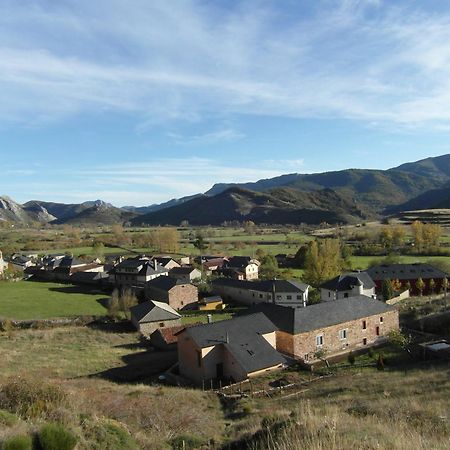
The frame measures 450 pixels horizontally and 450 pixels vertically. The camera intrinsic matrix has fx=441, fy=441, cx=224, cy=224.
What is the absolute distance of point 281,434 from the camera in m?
8.24

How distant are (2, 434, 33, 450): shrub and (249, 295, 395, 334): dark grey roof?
81.2ft

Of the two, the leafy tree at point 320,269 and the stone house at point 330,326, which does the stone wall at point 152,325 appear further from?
the leafy tree at point 320,269

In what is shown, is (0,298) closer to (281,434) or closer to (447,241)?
(281,434)

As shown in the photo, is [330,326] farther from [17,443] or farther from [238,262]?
[238,262]

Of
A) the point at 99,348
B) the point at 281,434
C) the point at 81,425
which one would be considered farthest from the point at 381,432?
the point at 99,348

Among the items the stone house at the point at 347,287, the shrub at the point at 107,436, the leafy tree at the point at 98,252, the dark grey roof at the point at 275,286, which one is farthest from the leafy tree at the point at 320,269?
the leafy tree at the point at 98,252

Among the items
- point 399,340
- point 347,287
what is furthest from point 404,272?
point 399,340

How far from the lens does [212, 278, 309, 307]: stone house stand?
171 feet

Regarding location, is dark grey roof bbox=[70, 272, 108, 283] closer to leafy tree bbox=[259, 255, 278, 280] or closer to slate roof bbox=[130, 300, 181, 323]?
leafy tree bbox=[259, 255, 278, 280]

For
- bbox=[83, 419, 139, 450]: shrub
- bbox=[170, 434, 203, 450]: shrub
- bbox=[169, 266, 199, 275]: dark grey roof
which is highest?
bbox=[83, 419, 139, 450]: shrub

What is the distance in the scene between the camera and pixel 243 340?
97.1 ft

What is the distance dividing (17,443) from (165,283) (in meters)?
48.8

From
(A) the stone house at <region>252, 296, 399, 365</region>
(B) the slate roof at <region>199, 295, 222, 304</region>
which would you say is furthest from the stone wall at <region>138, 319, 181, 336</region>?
(B) the slate roof at <region>199, 295, 222, 304</region>

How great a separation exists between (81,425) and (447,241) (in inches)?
4150
